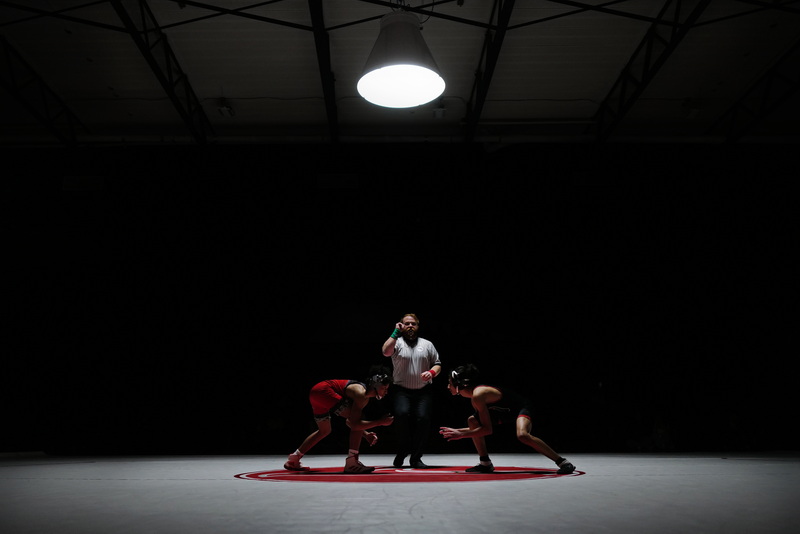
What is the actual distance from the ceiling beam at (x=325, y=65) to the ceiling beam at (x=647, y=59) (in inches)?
151

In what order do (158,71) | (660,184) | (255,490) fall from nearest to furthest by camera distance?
(255,490)
(158,71)
(660,184)

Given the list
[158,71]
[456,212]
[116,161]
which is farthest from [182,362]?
[456,212]

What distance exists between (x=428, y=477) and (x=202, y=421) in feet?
17.2

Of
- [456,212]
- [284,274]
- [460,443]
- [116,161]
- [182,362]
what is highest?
[116,161]

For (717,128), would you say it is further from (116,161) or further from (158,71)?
(116,161)

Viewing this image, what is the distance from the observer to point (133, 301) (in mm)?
8922

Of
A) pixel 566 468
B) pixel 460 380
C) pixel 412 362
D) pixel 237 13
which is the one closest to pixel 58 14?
pixel 237 13

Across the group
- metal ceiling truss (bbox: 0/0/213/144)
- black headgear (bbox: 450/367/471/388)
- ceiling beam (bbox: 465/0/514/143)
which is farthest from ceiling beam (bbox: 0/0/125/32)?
black headgear (bbox: 450/367/471/388)

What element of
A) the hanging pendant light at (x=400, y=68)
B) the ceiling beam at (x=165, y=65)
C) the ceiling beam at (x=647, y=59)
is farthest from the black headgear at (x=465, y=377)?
the ceiling beam at (x=165, y=65)

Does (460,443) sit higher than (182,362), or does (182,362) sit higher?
(182,362)

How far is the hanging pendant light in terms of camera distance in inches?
174

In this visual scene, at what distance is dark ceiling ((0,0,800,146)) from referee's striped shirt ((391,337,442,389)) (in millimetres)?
3588

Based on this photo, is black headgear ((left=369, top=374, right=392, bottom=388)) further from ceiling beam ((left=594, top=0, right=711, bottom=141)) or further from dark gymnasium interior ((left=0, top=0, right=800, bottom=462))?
ceiling beam ((left=594, top=0, right=711, bottom=141))

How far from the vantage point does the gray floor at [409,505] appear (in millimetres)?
2318
